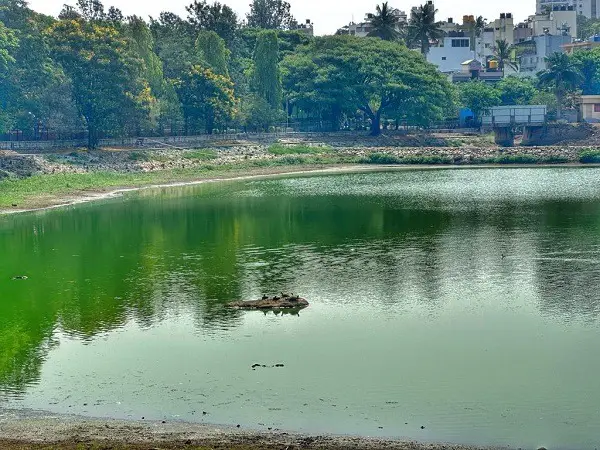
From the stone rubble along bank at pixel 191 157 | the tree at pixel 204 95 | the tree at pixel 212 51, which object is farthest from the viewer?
the tree at pixel 212 51

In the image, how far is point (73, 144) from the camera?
116500 millimetres

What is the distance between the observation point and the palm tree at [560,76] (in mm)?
157375

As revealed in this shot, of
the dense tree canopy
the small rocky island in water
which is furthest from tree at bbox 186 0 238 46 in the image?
the small rocky island in water

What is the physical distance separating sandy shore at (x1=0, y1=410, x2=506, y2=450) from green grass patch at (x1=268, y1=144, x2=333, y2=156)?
103m

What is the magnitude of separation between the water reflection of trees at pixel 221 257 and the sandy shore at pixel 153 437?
A: 5448 mm

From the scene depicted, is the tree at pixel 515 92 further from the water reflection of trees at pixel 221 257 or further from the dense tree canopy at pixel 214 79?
the water reflection of trees at pixel 221 257

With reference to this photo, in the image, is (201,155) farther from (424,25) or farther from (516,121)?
(424,25)

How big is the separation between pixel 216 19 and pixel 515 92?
4884 cm

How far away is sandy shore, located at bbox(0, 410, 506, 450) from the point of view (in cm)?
2677

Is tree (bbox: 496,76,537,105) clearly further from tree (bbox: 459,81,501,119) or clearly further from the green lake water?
the green lake water

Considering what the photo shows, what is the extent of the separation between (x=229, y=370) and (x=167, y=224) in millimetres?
40213

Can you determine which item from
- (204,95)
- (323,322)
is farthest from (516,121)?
(323,322)

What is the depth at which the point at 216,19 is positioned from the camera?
166875mm

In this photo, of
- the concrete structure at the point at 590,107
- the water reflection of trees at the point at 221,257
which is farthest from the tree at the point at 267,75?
the water reflection of trees at the point at 221,257
